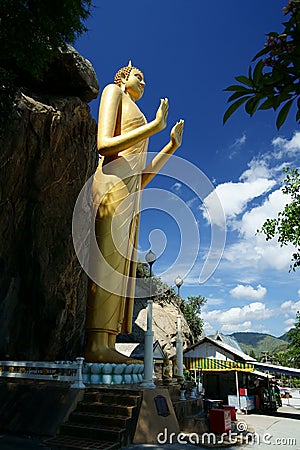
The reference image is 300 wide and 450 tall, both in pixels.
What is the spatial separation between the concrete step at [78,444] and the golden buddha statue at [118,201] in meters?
2.22

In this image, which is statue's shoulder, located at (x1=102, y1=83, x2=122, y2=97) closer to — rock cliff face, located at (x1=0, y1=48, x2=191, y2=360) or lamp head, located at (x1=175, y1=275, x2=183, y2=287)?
rock cliff face, located at (x1=0, y1=48, x2=191, y2=360)

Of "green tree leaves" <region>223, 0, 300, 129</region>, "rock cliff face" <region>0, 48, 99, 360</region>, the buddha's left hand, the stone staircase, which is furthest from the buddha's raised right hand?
→ "green tree leaves" <region>223, 0, 300, 129</region>

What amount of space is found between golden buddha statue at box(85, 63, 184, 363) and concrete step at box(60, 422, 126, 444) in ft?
6.43

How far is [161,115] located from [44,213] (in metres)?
3.33

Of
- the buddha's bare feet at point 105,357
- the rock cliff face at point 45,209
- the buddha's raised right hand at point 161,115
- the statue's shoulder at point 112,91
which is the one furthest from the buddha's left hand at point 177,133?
the buddha's bare feet at point 105,357

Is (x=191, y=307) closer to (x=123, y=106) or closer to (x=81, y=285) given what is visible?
(x=81, y=285)

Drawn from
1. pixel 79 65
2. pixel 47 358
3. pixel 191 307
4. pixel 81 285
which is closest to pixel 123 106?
pixel 79 65

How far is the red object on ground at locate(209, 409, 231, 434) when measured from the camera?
550 centimetres

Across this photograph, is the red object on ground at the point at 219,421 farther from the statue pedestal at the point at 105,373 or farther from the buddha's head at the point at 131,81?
the buddha's head at the point at 131,81

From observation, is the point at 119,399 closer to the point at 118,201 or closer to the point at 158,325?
the point at 118,201

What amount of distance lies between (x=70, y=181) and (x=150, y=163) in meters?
1.97

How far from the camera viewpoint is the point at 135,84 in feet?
28.9

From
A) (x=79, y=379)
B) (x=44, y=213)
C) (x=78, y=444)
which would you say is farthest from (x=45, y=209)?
(x=78, y=444)

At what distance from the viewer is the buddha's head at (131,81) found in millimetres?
8805
